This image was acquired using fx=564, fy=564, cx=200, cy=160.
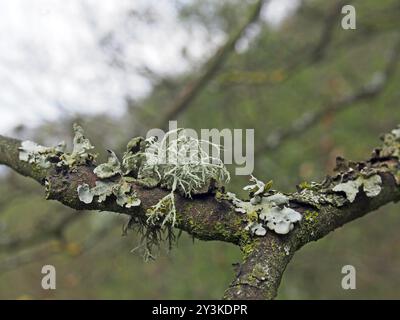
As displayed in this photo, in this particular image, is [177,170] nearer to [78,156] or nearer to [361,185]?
[78,156]

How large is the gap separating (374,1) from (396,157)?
3308 mm

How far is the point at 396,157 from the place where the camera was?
4.07 ft

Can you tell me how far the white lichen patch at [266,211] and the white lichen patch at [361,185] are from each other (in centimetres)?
14

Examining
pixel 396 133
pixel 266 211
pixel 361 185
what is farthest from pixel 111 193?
pixel 396 133

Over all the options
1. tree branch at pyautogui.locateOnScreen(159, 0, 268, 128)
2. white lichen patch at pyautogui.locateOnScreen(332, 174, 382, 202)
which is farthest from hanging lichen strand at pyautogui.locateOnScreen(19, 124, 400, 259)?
tree branch at pyautogui.locateOnScreen(159, 0, 268, 128)

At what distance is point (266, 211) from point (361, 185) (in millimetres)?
271

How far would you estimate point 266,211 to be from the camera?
99 cm

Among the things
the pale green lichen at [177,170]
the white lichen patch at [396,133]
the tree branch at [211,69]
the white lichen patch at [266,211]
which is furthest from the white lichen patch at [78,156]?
the tree branch at [211,69]

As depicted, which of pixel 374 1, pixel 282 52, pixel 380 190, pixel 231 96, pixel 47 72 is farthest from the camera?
pixel 374 1

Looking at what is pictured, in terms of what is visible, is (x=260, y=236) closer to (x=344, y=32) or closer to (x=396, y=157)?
(x=396, y=157)

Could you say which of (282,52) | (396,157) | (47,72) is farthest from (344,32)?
(396,157)

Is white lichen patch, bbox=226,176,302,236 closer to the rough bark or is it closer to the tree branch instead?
the rough bark

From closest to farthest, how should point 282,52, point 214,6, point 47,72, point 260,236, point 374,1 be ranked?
point 260,236 < point 47,72 < point 214,6 < point 282,52 < point 374,1

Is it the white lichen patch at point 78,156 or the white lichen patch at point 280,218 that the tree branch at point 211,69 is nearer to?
the white lichen patch at point 78,156
